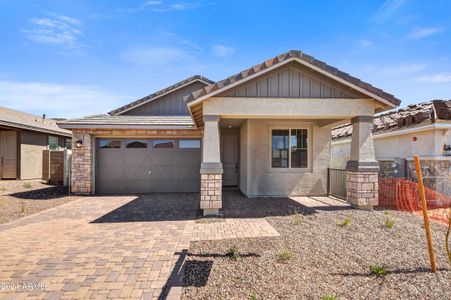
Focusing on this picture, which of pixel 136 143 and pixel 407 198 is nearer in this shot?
pixel 407 198

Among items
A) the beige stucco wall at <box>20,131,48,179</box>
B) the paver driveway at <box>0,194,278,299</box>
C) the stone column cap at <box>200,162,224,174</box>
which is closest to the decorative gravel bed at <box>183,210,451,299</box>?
the paver driveway at <box>0,194,278,299</box>

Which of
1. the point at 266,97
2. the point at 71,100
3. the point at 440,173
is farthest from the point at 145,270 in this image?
the point at 71,100

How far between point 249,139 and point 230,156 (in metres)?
2.92

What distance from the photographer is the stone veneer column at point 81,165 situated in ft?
32.0

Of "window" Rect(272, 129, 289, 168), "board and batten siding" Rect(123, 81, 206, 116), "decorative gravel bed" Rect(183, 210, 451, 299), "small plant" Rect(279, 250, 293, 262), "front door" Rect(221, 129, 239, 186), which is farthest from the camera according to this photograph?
"board and batten siding" Rect(123, 81, 206, 116)

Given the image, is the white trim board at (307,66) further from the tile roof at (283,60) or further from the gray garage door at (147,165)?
the gray garage door at (147,165)

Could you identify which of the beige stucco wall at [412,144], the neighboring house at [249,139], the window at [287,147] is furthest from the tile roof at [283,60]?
the window at [287,147]

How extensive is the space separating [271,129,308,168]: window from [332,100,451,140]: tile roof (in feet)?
12.7

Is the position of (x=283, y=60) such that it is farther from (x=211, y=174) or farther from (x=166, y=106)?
(x=166, y=106)

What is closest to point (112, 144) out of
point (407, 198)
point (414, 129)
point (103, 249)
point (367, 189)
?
point (103, 249)

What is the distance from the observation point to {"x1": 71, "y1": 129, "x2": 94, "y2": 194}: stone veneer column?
32.0 ft

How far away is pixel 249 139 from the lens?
29.5 feet

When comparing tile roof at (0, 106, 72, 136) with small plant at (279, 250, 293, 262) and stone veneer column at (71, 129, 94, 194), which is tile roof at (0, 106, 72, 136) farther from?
small plant at (279, 250, 293, 262)

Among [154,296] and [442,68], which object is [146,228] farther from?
[442,68]
